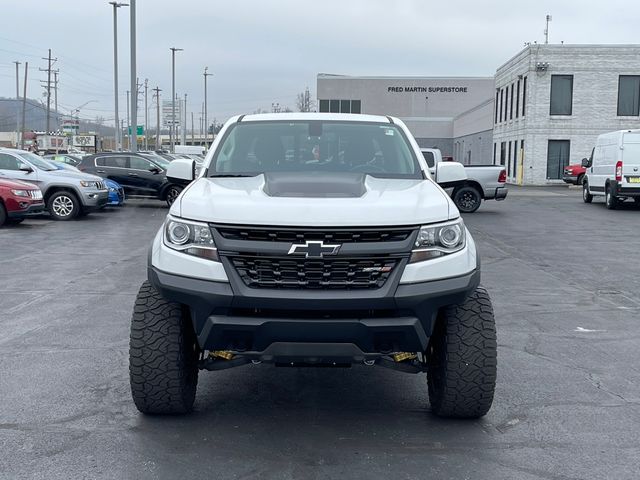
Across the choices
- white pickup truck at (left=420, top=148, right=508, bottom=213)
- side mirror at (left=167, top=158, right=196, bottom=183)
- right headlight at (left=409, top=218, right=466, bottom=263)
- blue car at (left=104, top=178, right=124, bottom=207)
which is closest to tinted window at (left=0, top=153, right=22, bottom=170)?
blue car at (left=104, top=178, right=124, bottom=207)

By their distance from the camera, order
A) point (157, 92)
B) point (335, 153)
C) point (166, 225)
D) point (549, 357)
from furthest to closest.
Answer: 1. point (157, 92)
2. point (549, 357)
3. point (335, 153)
4. point (166, 225)

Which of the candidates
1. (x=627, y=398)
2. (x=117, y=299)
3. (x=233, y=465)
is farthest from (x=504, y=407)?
(x=117, y=299)

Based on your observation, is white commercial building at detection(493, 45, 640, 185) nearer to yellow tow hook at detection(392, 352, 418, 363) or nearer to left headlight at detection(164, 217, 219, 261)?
yellow tow hook at detection(392, 352, 418, 363)

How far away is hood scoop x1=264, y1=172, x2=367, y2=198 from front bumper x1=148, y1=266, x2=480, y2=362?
0.70 m

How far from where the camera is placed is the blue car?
70.6ft

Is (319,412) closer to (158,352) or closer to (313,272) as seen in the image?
(158,352)

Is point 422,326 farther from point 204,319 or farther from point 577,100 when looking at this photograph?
point 577,100

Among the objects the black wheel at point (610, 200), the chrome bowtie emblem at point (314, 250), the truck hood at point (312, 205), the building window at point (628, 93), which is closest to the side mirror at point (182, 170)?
the truck hood at point (312, 205)

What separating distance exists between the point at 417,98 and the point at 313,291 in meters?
82.6

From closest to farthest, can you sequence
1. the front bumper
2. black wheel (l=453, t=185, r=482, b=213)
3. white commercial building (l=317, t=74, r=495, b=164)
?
the front bumper → black wheel (l=453, t=185, r=482, b=213) → white commercial building (l=317, t=74, r=495, b=164)

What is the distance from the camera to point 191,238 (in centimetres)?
447

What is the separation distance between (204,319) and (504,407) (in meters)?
2.13

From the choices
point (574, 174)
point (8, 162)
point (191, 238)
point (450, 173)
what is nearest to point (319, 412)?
point (191, 238)

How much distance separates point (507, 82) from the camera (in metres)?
50.1
